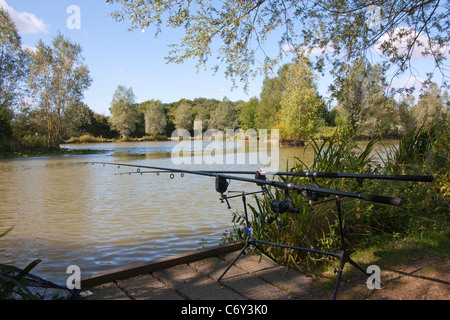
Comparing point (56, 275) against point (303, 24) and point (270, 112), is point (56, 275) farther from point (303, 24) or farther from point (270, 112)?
point (270, 112)

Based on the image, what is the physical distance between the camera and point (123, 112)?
62.7 meters

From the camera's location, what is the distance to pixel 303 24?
6.71m

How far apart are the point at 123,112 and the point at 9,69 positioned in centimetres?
3553

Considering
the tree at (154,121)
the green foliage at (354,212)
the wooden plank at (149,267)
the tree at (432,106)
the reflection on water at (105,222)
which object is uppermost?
the tree at (154,121)

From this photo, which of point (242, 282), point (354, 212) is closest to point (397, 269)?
point (354, 212)

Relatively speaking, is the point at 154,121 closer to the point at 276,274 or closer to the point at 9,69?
the point at 9,69

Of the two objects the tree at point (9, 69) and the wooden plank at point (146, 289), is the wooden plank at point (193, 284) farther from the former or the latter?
the tree at point (9, 69)

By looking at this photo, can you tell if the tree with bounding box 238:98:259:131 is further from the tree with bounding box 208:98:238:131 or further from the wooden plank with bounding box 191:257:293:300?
the wooden plank with bounding box 191:257:293:300

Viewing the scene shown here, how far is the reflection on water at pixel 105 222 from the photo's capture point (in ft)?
16.5

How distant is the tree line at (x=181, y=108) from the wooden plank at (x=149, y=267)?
2.99 meters

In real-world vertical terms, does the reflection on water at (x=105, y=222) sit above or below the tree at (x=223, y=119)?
below

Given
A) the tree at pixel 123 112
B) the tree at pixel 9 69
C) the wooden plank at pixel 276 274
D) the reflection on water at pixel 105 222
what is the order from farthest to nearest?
the tree at pixel 123 112, the tree at pixel 9 69, the reflection on water at pixel 105 222, the wooden plank at pixel 276 274

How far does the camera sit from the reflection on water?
5.03 metres
